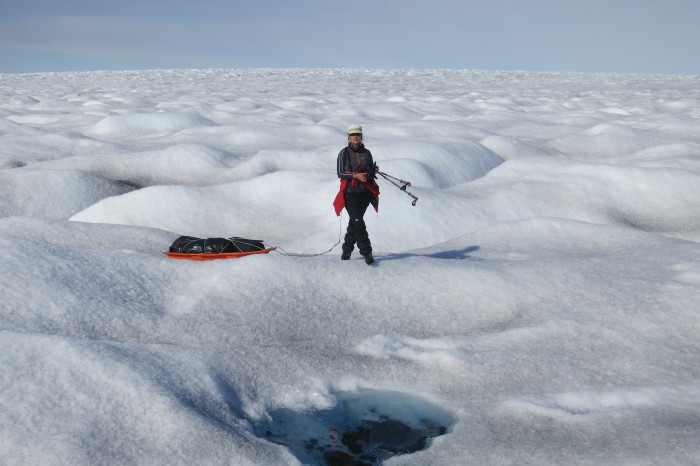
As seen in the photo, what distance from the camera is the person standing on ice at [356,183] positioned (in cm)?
581

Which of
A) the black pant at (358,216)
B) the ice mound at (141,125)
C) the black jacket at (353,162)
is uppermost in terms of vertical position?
the black jacket at (353,162)

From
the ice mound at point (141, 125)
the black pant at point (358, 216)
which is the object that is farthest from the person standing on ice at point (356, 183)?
the ice mound at point (141, 125)

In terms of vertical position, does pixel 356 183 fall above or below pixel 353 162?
below

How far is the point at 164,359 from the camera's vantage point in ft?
13.2

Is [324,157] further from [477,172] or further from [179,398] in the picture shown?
[179,398]

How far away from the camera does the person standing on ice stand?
581cm

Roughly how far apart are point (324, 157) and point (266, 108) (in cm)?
1211

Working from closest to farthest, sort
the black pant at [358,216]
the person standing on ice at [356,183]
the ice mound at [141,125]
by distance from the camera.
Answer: the person standing on ice at [356,183] → the black pant at [358,216] → the ice mound at [141,125]

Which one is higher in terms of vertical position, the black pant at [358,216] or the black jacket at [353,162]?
→ the black jacket at [353,162]

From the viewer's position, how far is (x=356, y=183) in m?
5.88

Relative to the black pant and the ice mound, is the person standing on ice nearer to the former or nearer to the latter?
the black pant

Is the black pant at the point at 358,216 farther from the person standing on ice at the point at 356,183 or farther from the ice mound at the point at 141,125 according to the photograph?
the ice mound at the point at 141,125

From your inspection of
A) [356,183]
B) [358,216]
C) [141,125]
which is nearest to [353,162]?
[356,183]

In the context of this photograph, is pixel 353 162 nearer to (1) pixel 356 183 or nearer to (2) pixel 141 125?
(1) pixel 356 183
